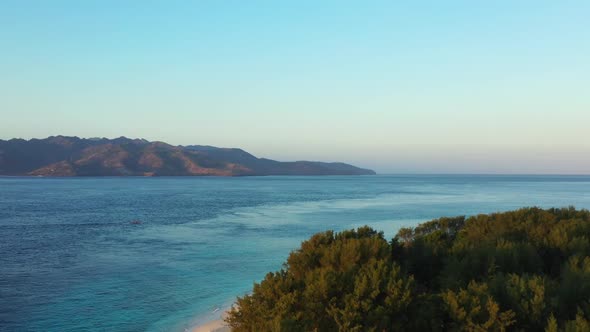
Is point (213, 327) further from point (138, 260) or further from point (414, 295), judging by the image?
point (138, 260)

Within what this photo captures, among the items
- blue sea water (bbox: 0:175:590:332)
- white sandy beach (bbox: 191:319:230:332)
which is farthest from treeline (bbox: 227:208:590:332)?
blue sea water (bbox: 0:175:590:332)

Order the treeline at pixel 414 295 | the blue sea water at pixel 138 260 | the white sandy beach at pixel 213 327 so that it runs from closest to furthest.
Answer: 1. the treeline at pixel 414 295
2. the white sandy beach at pixel 213 327
3. the blue sea water at pixel 138 260

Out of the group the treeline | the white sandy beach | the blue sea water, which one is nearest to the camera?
the treeline

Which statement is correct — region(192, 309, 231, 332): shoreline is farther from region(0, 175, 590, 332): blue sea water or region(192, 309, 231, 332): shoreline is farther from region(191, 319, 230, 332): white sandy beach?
region(0, 175, 590, 332): blue sea water

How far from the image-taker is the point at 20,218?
75188 mm

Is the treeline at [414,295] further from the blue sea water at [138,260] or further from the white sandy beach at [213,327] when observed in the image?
the blue sea water at [138,260]

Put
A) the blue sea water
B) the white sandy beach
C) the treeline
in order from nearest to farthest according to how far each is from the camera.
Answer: the treeline < the white sandy beach < the blue sea water

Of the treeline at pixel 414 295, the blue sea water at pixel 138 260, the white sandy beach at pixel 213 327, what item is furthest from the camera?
the blue sea water at pixel 138 260

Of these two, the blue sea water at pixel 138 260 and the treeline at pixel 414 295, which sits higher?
the treeline at pixel 414 295

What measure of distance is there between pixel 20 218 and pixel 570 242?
3131 inches

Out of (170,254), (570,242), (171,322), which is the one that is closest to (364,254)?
(570,242)

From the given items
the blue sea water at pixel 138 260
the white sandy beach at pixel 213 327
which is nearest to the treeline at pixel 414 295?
the white sandy beach at pixel 213 327

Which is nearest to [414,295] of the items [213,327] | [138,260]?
[213,327]

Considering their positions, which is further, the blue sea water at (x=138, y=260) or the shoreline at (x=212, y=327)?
the blue sea water at (x=138, y=260)
